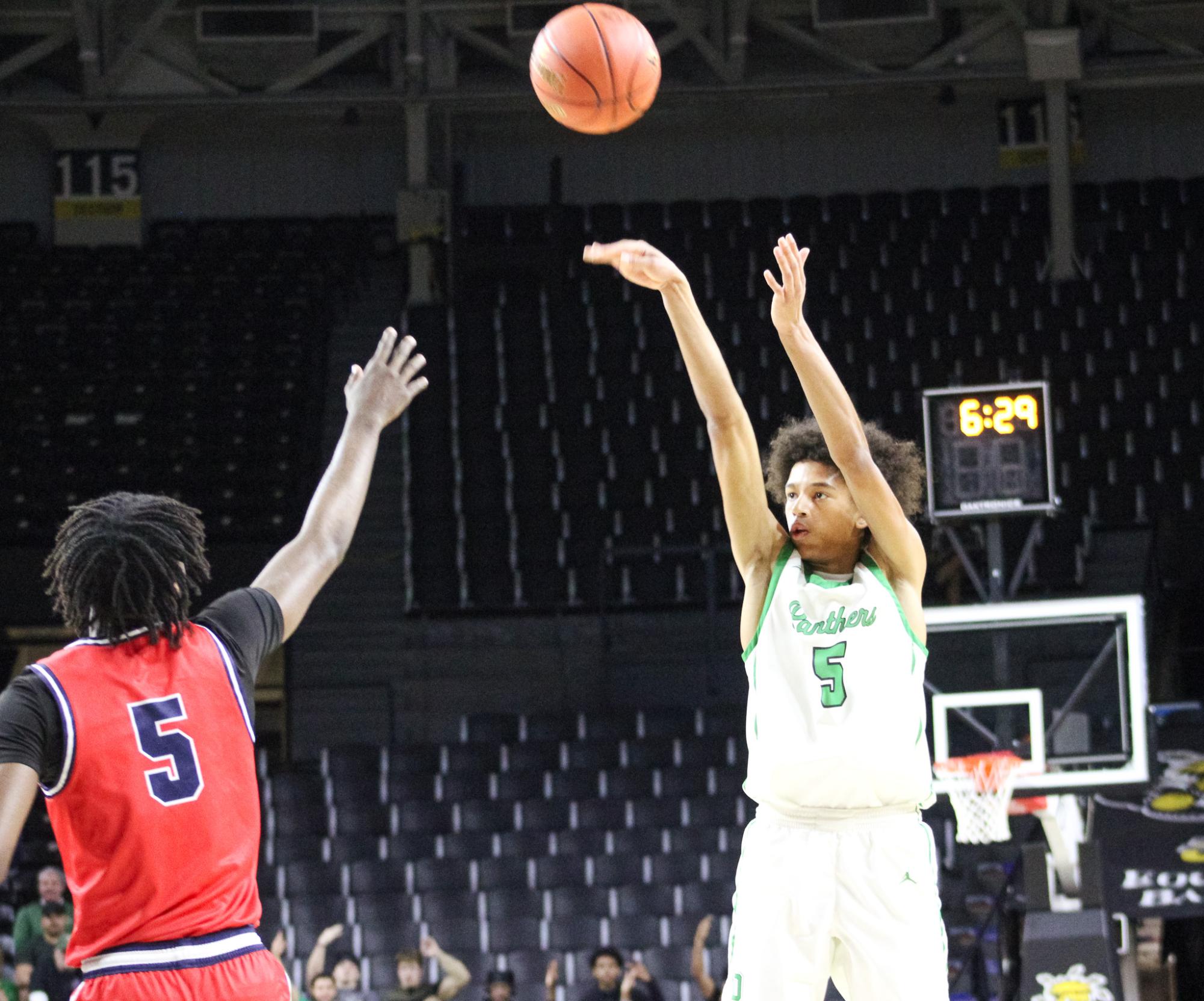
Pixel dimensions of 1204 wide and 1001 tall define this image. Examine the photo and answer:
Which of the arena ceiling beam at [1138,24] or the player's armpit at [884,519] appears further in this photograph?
the arena ceiling beam at [1138,24]

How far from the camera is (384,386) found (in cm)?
332

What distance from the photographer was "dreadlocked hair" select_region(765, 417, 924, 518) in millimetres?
4020

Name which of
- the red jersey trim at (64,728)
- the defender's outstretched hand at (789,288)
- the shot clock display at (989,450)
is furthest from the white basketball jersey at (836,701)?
the shot clock display at (989,450)

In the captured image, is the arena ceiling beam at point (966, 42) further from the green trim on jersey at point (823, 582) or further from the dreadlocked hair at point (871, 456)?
the green trim on jersey at point (823, 582)

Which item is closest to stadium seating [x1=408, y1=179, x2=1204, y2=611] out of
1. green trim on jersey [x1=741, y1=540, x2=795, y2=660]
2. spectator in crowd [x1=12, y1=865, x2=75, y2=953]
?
spectator in crowd [x1=12, y1=865, x2=75, y2=953]

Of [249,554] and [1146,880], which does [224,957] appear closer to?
[1146,880]

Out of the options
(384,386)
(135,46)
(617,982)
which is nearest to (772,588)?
(384,386)

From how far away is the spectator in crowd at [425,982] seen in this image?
937cm

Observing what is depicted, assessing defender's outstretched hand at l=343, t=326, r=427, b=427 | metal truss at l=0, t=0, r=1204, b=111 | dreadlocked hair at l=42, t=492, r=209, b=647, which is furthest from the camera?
metal truss at l=0, t=0, r=1204, b=111

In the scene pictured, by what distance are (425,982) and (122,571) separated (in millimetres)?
7626

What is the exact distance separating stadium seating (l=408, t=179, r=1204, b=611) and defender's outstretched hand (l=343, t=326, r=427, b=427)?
349 inches

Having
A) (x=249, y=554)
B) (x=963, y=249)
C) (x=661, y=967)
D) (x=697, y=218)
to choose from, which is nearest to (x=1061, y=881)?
(x=661, y=967)

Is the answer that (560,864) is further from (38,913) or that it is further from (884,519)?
(884,519)

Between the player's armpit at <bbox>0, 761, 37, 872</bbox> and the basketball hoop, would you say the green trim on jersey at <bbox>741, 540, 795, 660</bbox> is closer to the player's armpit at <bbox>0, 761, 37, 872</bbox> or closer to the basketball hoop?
the player's armpit at <bbox>0, 761, 37, 872</bbox>
